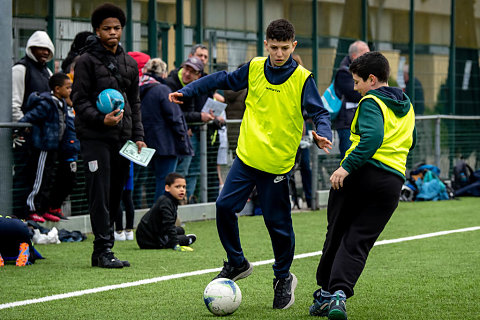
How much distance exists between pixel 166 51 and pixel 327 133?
931 cm

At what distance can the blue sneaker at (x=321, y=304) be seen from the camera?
591cm

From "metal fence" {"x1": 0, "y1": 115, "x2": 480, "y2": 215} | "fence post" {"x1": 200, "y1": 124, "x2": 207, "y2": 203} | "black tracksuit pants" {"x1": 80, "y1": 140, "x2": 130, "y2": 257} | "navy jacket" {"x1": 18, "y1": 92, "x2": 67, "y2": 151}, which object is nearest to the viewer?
"black tracksuit pants" {"x1": 80, "y1": 140, "x2": 130, "y2": 257}

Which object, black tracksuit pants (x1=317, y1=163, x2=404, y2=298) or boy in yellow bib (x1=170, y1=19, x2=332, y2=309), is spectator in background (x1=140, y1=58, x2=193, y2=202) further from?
black tracksuit pants (x1=317, y1=163, x2=404, y2=298)

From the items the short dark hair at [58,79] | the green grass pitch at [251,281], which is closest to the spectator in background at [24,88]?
the short dark hair at [58,79]

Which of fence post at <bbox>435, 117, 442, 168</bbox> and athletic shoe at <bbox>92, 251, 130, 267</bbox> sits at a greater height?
fence post at <bbox>435, 117, 442, 168</bbox>

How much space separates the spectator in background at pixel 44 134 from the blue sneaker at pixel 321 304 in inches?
188

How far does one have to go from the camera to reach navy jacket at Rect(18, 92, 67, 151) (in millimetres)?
9953

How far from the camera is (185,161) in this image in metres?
12.0

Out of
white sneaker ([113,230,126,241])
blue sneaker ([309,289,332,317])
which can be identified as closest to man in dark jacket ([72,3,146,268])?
white sneaker ([113,230,126,241])

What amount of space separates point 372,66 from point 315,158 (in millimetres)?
8478

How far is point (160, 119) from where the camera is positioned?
442 inches

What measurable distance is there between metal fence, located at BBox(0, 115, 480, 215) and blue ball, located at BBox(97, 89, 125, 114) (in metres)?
1.87

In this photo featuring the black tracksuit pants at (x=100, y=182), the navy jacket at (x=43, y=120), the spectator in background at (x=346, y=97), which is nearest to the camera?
the black tracksuit pants at (x=100, y=182)

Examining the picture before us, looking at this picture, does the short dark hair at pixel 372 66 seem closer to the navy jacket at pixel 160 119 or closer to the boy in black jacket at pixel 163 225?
the boy in black jacket at pixel 163 225
